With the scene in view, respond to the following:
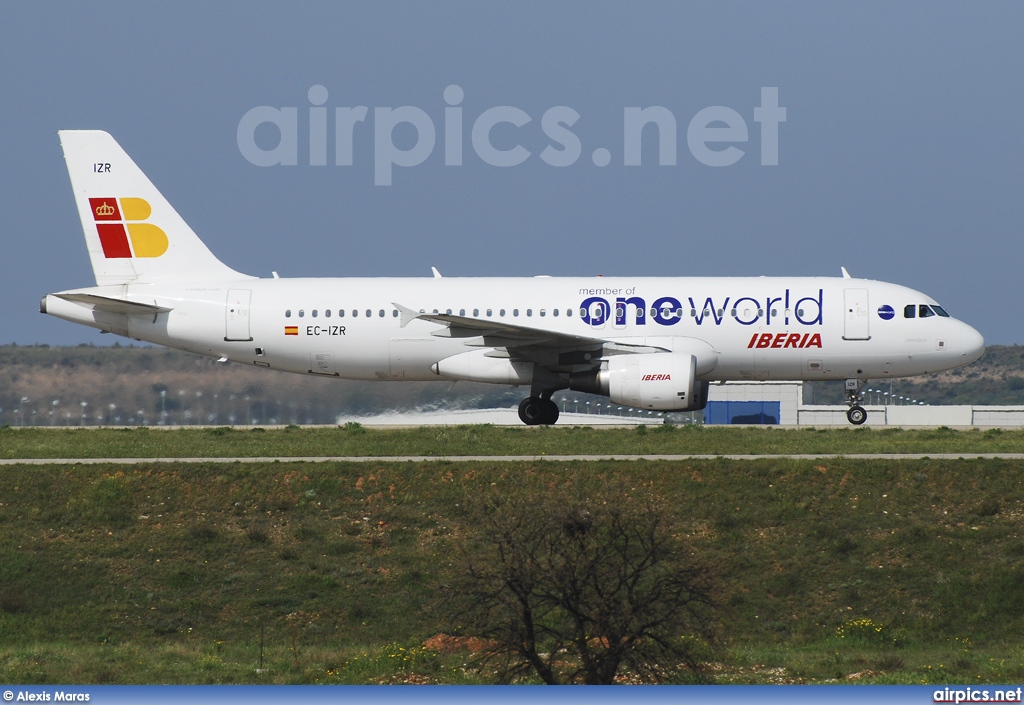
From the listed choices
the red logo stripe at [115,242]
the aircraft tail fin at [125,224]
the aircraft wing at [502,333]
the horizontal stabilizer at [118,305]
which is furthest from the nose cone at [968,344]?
the red logo stripe at [115,242]

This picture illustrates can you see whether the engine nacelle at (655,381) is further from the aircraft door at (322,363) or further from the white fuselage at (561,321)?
the aircraft door at (322,363)

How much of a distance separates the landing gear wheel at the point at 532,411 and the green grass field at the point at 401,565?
330 inches

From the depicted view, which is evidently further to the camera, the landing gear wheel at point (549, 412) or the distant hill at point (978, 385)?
the distant hill at point (978, 385)

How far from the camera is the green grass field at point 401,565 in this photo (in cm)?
1914

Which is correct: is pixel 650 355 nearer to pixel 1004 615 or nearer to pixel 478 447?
pixel 478 447

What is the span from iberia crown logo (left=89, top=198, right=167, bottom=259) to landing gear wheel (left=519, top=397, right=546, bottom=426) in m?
10.8

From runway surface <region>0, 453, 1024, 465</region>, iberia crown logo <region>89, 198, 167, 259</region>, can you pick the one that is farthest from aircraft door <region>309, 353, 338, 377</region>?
runway surface <region>0, 453, 1024, 465</region>

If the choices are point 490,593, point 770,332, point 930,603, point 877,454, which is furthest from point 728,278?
point 490,593

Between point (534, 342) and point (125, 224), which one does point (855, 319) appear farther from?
point (125, 224)

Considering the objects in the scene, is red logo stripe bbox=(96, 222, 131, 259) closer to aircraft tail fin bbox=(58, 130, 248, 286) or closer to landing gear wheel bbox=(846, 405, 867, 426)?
aircraft tail fin bbox=(58, 130, 248, 286)

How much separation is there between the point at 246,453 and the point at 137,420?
15.2 metres

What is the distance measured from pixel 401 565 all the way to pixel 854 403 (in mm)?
16711

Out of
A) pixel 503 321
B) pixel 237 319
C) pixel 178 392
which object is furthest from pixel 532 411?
pixel 178 392

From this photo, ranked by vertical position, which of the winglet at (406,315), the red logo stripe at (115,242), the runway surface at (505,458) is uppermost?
the red logo stripe at (115,242)
